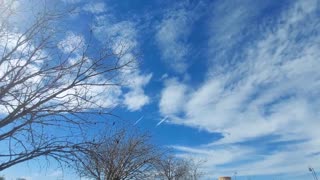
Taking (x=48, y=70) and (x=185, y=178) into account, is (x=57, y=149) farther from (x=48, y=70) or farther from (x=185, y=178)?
(x=185, y=178)

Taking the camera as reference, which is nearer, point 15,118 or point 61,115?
point 15,118

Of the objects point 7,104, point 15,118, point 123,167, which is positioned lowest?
point 15,118

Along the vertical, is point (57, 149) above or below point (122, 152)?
below

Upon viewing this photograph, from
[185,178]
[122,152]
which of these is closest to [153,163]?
[122,152]

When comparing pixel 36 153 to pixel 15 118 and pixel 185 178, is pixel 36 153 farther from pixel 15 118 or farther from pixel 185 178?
pixel 185 178

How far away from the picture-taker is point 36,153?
5.68 metres

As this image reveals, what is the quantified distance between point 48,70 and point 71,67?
41 centimetres

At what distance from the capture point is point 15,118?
18.4ft

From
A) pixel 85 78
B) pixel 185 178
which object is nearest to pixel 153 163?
pixel 185 178

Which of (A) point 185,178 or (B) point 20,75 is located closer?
(B) point 20,75

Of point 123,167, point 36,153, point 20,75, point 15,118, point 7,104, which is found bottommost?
point 36,153

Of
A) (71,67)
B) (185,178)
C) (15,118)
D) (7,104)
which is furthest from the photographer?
(185,178)

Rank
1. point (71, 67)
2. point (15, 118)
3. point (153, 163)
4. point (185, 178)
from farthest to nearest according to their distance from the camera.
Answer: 1. point (185, 178)
2. point (153, 163)
3. point (71, 67)
4. point (15, 118)

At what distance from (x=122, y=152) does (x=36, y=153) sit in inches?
740
